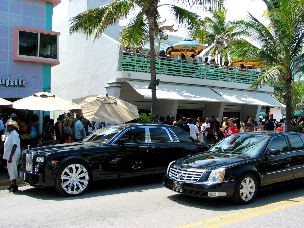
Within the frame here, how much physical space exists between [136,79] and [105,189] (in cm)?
1078

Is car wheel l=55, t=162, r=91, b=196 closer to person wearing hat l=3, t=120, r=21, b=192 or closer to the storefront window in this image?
person wearing hat l=3, t=120, r=21, b=192

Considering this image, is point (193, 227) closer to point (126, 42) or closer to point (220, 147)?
point (220, 147)

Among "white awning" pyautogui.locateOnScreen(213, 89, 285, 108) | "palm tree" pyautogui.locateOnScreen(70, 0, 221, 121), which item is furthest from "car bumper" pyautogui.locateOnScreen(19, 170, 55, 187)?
"white awning" pyautogui.locateOnScreen(213, 89, 285, 108)

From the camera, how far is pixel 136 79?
19125 mm

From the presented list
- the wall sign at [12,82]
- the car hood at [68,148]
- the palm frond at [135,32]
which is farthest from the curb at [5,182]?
the palm frond at [135,32]

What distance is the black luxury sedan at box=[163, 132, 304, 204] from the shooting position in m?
7.01

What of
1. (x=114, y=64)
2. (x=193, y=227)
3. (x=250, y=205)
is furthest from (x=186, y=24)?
(x=193, y=227)

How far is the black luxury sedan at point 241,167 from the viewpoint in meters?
7.01

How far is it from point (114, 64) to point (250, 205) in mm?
12985

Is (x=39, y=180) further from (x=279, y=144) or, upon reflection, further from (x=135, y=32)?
(x=135, y=32)

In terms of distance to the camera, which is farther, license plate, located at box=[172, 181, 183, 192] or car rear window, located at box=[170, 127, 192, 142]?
car rear window, located at box=[170, 127, 192, 142]

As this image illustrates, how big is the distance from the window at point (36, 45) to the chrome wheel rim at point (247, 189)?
1209cm

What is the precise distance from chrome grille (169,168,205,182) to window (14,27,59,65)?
11.1 meters

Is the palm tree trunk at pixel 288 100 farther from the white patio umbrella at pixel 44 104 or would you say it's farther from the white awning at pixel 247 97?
the white patio umbrella at pixel 44 104
